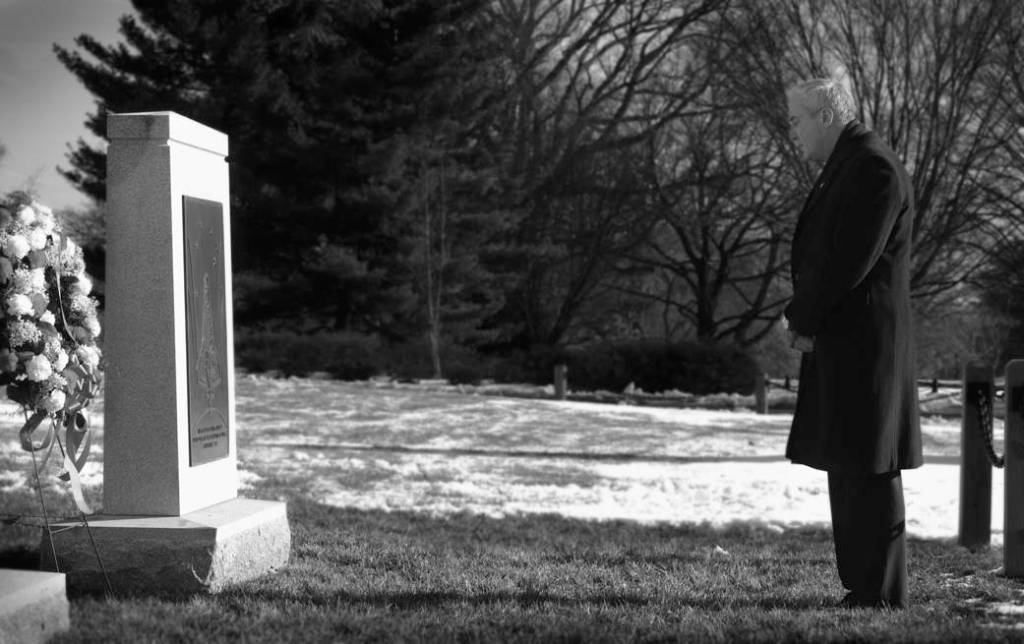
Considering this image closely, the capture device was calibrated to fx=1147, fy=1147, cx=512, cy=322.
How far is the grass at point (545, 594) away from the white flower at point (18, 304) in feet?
3.97

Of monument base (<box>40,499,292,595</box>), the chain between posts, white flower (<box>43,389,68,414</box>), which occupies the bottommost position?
monument base (<box>40,499,292,595</box>)

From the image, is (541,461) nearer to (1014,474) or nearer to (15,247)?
(1014,474)

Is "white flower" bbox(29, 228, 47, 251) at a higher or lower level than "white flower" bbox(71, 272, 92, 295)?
higher

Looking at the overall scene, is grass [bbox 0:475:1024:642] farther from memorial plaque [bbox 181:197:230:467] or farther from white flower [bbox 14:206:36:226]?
white flower [bbox 14:206:36:226]

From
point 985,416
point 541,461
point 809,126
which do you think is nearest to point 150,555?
point 809,126

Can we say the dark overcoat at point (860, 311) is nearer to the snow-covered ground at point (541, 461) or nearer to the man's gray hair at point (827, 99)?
the man's gray hair at point (827, 99)

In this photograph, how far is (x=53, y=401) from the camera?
4.88 meters

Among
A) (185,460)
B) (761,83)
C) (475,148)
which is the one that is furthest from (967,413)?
(475,148)

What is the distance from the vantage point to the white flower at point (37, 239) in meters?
4.75

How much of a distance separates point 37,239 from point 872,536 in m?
3.58

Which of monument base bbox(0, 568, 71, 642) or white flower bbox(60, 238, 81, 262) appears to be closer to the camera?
monument base bbox(0, 568, 71, 642)

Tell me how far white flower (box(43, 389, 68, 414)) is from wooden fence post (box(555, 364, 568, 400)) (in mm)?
15499

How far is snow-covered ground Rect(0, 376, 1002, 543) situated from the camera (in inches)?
348

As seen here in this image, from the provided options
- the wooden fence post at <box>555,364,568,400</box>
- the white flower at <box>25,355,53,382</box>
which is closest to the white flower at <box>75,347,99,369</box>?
the white flower at <box>25,355,53,382</box>
